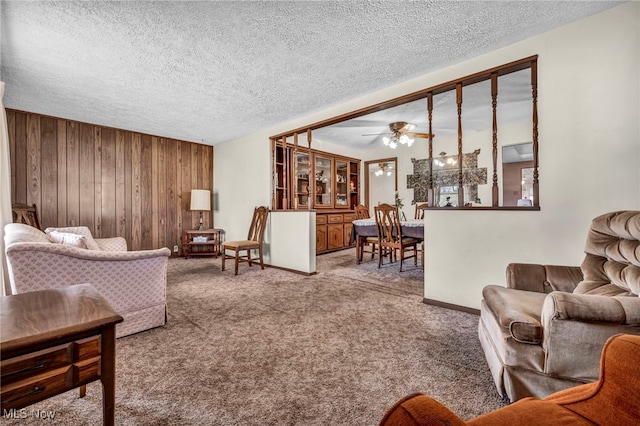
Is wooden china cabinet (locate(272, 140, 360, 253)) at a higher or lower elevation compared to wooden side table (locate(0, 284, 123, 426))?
higher

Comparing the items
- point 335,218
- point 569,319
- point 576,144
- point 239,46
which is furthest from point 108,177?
point 576,144

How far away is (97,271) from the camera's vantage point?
191 cm

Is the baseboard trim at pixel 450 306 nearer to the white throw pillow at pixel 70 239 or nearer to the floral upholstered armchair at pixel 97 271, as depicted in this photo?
the floral upholstered armchair at pixel 97 271

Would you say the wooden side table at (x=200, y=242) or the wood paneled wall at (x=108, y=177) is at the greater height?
the wood paneled wall at (x=108, y=177)

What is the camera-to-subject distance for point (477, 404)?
4.30ft

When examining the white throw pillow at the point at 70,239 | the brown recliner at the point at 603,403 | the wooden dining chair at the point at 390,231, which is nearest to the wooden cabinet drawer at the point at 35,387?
the brown recliner at the point at 603,403

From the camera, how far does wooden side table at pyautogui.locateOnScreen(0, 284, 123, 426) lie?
80cm

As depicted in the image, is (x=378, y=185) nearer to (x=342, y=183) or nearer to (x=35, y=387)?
(x=342, y=183)

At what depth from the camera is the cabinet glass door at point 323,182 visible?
5.91 meters

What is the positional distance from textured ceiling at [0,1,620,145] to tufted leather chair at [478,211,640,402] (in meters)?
1.66

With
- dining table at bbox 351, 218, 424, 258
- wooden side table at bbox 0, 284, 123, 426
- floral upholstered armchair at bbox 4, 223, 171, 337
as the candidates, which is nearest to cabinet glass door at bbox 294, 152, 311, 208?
dining table at bbox 351, 218, 424, 258

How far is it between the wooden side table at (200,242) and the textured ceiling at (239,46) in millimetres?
2452

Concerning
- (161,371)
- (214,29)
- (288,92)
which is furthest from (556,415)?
(288,92)

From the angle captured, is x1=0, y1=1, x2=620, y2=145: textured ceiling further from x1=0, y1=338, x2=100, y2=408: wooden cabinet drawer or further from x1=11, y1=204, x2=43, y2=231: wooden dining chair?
x1=0, y1=338, x2=100, y2=408: wooden cabinet drawer
